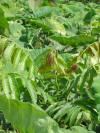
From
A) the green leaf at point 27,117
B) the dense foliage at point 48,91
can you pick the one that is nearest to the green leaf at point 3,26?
the dense foliage at point 48,91

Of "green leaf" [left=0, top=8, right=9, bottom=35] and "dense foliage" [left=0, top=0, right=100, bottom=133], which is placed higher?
"green leaf" [left=0, top=8, right=9, bottom=35]

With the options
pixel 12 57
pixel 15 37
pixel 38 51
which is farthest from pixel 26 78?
pixel 15 37

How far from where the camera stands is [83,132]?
1.12 metres

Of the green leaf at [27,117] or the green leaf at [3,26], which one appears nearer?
the green leaf at [27,117]

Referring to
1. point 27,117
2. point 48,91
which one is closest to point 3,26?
point 48,91

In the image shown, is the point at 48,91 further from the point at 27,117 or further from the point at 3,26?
the point at 3,26

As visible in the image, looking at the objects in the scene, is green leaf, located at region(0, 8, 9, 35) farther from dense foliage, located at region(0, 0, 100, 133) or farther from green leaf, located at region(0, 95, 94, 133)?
green leaf, located at region(0, 95, 94, 133)

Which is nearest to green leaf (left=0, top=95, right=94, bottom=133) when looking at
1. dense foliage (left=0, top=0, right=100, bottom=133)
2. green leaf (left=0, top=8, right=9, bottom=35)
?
dense foliage (left=0, top=0, right=100, bottom=133)

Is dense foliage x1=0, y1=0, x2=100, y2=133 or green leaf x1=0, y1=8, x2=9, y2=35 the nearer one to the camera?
dense foliage x1=0, y1=0, x2=100, y2=133

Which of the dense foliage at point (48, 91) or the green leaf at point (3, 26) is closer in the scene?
→ the dense foliage at point (48, 91)

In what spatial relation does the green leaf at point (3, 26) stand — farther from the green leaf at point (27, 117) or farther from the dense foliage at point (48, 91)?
the green leaf at point (27, 117)

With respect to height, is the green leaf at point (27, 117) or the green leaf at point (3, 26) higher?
the green leaf at point (3, 26)

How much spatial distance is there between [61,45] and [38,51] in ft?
2.16

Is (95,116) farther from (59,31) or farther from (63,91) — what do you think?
(59,31)
